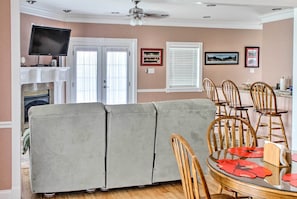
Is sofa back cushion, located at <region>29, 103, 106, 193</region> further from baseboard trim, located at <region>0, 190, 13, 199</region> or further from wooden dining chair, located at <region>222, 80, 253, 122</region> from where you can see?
wooden dining chair, located at <region>222, 80, 253, 122</region>

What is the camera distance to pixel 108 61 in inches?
338

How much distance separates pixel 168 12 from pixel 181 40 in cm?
132

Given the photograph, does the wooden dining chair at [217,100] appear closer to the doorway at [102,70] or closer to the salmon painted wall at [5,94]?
the doorway at [102,70]

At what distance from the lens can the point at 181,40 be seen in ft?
29.6

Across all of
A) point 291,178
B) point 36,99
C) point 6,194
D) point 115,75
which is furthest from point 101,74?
point 291,178

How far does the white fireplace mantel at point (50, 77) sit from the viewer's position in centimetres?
654

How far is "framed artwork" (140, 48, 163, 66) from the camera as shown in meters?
8.72

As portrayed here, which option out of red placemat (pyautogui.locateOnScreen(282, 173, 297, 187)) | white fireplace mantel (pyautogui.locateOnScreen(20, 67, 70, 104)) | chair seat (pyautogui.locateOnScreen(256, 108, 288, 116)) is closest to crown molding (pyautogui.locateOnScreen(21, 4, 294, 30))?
white fireplace mantel (pyautogui.locateOnScreen(20, 67, 70, 104))

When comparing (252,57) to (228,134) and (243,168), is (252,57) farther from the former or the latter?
(243,168)

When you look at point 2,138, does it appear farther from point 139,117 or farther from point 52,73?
point 52,73

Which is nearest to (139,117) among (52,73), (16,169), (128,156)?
(128,156)

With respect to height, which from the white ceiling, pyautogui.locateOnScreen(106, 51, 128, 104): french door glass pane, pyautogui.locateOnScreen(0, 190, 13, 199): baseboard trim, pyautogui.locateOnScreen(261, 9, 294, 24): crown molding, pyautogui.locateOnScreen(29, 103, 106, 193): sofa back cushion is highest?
the white ceiling

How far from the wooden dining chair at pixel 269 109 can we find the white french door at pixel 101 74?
13.0ft

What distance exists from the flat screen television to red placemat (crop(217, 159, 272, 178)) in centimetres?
529
